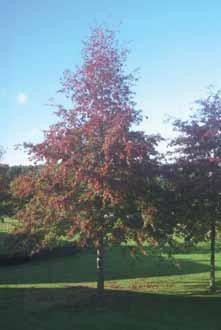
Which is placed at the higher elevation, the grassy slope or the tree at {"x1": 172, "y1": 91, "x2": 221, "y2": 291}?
the tree at {"x1": 172, "y1": 91, "x2": 221, "y2": 291}

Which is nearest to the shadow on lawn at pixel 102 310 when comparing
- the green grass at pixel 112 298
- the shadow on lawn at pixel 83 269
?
the green grass at pixel 112 298

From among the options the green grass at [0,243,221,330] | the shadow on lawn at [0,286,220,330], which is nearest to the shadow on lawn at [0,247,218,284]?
the green grass at [0,243,221,330]

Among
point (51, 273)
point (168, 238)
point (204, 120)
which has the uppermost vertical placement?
point (204, 120)

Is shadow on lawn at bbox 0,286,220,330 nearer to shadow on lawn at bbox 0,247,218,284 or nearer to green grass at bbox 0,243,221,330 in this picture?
green grass at bbox 0,243,221,330

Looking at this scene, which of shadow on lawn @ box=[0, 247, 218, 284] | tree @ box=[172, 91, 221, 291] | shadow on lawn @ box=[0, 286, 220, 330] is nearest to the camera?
shadow on lawn @ box=[0, 286, 220, 330]

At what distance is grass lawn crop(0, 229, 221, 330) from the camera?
11.4m

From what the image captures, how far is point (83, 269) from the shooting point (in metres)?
23.8

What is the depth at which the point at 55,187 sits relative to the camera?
13.9 metres

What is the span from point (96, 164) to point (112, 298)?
4318 mm

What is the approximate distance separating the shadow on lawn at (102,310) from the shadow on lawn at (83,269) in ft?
11.3

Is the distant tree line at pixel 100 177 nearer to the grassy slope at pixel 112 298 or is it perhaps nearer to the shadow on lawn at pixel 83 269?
the grassy slope at pixel 112 298

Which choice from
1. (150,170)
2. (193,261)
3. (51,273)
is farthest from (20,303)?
(193,261)

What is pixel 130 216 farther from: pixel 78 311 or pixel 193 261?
pixel 193 261

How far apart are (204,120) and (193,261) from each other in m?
12.2
